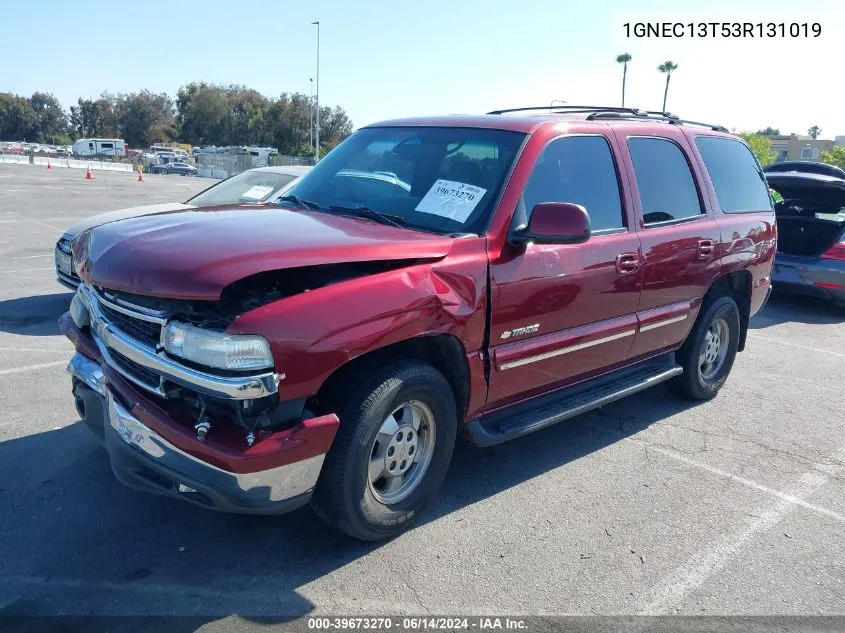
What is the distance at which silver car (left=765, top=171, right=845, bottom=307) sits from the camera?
9.36 metres

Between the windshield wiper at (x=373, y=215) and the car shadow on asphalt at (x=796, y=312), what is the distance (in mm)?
6579

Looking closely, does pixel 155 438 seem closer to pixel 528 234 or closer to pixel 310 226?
pixel 310 226

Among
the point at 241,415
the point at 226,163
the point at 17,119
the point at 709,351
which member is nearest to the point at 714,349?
the point at 709,351

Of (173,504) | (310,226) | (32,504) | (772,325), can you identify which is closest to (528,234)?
(310,226)

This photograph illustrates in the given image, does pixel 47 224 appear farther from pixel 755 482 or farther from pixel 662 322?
pixel 755 482

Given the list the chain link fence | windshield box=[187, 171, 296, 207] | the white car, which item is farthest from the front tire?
the chain link fence

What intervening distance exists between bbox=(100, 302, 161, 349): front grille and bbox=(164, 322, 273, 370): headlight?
26 cm

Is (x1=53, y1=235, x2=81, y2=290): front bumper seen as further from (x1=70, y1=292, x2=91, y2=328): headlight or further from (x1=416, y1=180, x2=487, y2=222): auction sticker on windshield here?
(x1=416, y1=180, x2=487, y2=222): auction sticker on windshield

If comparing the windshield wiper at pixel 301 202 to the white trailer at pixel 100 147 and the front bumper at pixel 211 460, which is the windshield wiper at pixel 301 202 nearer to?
the front bumper at pixel 211 460

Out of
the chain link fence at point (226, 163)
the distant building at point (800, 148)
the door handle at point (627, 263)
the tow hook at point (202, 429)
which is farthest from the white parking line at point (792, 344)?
the distant building at point (800, 148)

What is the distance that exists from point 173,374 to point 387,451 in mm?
1065

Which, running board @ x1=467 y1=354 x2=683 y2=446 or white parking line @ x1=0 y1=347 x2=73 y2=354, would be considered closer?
running board @ x1=467 y1=354 x2=683 y2=446

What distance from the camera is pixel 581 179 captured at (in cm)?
426

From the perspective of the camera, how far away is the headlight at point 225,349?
2723 millimetres
